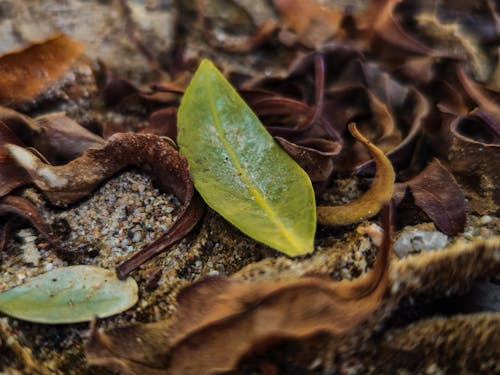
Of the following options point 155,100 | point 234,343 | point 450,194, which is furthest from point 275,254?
point 155,100

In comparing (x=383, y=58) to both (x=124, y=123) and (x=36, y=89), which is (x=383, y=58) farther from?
(x=36, y=89)

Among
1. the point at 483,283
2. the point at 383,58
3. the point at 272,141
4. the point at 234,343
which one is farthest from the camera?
the point at 383,58

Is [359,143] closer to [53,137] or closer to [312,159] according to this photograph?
[312,159]

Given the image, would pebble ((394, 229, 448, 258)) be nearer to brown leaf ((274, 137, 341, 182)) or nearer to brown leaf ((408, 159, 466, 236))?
brown leaf ((408, 159, 466, 236))

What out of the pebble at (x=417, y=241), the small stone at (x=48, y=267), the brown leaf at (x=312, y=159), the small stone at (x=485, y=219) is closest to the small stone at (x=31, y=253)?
the small stone at (x=48, y=267)

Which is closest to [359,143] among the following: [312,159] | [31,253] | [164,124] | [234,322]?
[312,159]

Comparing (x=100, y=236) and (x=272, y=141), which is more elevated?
(x=272, y=141)

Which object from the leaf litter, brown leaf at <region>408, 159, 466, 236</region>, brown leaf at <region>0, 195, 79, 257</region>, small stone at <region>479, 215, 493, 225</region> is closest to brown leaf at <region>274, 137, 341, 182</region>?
the leaf litter
